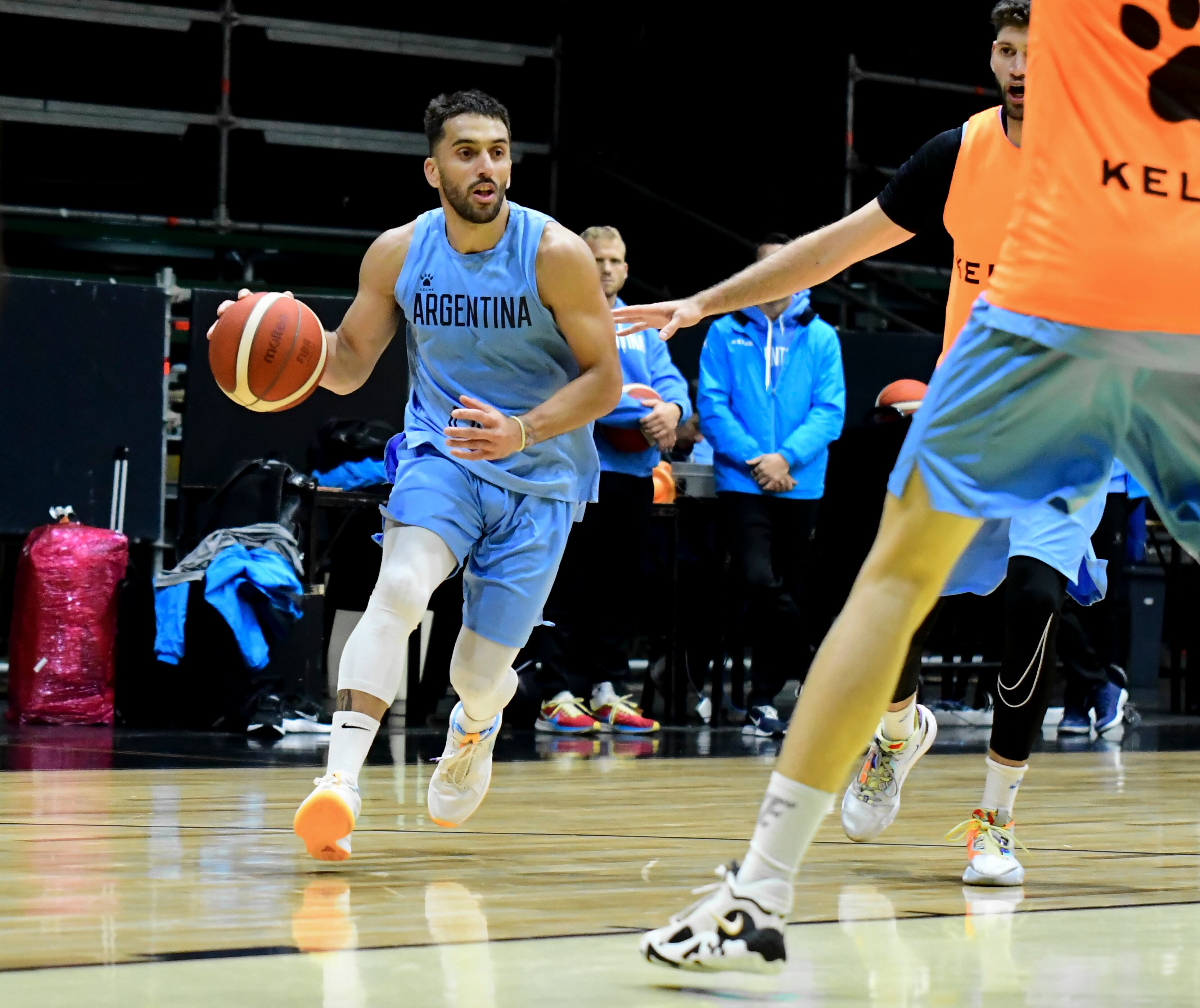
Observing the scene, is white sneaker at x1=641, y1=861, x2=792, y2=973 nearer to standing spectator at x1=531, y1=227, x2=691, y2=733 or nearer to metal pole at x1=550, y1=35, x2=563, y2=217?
standing spectator at x1=531, y1=227, x2=691, y2=733

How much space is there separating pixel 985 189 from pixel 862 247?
0.34 meters

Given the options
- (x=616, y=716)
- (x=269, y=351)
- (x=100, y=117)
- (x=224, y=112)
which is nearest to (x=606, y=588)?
(x=616, y=716)

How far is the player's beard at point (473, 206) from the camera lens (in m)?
4.18

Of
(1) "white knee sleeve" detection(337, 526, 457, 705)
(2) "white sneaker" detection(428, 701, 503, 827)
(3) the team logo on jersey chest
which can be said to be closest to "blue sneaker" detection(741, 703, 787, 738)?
(2) "white sneaker" detection(428, 701, 503, 827)

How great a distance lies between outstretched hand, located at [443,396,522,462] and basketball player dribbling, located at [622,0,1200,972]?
1.53m

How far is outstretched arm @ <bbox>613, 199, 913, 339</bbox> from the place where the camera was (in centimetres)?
346

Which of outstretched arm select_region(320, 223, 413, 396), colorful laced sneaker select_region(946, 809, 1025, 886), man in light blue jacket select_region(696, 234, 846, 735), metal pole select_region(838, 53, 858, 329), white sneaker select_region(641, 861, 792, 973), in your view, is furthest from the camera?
metal pole select_region(838, 53, 858, 329)

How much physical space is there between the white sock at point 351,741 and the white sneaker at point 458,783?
351mm

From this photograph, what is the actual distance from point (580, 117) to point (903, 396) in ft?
21.4

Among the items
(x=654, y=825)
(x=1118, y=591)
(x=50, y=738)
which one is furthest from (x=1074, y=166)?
(x=1118, y=591)

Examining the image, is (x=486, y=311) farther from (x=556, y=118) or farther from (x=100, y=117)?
(x=556, y=118)

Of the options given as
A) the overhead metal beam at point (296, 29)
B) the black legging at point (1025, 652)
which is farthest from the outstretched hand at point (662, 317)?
the overhead metal beam at point (296, 29)

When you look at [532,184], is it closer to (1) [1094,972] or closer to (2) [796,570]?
(2) [796,570]

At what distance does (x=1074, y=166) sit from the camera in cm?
240
